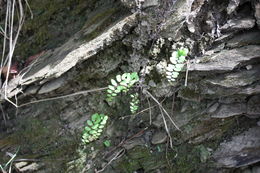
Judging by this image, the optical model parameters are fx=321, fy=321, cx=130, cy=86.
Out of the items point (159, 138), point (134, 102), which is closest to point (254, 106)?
point (159, 138)

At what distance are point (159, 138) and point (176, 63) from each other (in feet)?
2.68

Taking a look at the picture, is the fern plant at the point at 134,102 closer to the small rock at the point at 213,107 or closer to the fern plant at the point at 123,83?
the fern plant at the point at 123,83

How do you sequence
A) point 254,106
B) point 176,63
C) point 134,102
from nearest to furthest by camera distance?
point 176,63, point 254,106, point 134,102

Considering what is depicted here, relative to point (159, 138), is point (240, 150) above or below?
below

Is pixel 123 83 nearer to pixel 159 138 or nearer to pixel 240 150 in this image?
pixel 159 138

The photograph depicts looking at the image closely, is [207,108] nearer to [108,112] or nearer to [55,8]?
[108,112]

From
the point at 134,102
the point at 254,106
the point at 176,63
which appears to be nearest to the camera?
the point at 176,63

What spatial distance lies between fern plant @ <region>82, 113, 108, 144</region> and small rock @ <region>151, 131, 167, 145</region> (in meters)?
0.53

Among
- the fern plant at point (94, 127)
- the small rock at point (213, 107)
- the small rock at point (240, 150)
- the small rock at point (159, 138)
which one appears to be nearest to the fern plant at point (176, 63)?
the small rock at point (213, 107)

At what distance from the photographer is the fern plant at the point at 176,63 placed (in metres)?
2.79

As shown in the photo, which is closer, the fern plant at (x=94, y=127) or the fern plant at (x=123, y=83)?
the fern plant at (x=123, y=83)

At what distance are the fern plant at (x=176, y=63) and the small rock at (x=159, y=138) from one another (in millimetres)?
Answer: 607

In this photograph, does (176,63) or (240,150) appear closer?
(176,63)

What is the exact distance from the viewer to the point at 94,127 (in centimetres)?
306
